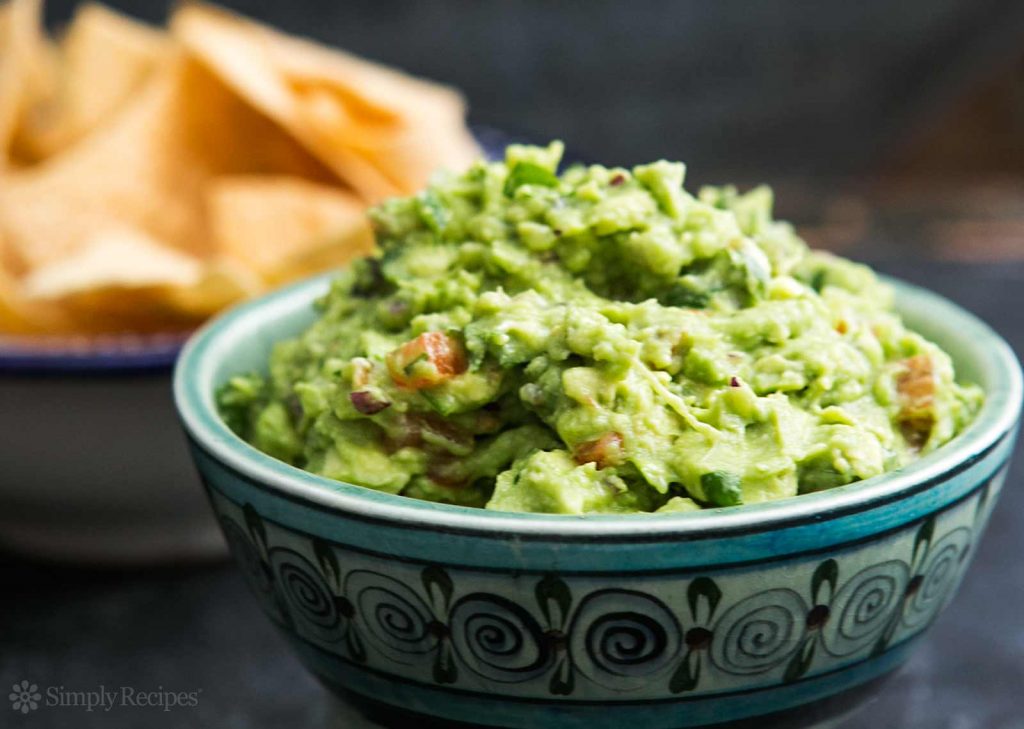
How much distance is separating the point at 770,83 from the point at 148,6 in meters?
2.37

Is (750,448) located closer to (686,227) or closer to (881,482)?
(881,482)

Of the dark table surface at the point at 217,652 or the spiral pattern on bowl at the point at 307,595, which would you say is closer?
the spiral pattern on bowl at the point at 307,595

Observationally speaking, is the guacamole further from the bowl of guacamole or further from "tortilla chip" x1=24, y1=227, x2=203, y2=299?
"tortilla chip" x1=24, y1=227, x2=203, y2=299

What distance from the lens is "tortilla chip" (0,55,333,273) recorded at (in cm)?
229

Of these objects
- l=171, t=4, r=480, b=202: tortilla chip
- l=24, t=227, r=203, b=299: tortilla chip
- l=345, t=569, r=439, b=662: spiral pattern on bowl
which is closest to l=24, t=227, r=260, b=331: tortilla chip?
l=24, t=227, r=203, b=299: tortilla chip

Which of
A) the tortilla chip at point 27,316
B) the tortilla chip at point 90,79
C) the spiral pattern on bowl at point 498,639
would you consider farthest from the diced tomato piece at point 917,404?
Answer: the tortilla chip at point 90,79

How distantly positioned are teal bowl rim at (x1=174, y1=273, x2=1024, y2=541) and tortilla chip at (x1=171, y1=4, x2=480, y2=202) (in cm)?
100

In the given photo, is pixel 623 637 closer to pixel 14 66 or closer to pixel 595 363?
pixel 595 363

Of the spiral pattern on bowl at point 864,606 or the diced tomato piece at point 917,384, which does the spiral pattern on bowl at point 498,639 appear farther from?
the diced tomato piece at point 917,384

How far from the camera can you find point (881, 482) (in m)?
1.08

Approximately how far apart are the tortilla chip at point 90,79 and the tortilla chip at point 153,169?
73 millimetres

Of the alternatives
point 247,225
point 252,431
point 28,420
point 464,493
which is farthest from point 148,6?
point 464,493

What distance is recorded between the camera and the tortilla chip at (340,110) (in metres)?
2.32

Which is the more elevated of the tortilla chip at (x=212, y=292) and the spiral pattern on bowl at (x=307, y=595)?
the spiral pattern on bowl at (x=307, y=595)
